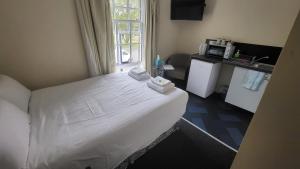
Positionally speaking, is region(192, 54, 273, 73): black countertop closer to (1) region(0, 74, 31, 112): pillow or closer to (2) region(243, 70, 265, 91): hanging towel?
(2) region(243, 70, 265, 91): hanging towel

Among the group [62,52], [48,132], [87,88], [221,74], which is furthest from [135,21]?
[48,132]

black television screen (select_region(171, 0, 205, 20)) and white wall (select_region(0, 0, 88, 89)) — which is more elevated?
black television screen (select_region(171, 0, 205, 20))

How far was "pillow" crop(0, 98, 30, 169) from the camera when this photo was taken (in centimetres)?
80

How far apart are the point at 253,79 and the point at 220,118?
801 millimetres

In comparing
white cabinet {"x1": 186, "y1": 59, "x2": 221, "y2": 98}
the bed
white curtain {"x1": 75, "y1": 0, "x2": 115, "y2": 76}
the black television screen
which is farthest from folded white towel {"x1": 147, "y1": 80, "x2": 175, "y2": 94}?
the black television screen

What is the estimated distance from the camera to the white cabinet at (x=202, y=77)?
2.65 meters

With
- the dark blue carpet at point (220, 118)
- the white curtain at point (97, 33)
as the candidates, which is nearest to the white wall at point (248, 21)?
the dark blue carpet at point (220, 118)

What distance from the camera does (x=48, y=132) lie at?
1.15 m

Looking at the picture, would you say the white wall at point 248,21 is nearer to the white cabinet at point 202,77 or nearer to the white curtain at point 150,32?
the white cabinet at point 202,77

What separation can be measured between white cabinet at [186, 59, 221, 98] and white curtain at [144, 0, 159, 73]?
889 millimetres

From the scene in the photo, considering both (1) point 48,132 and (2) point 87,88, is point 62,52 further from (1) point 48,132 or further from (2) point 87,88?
(1) point 48,132

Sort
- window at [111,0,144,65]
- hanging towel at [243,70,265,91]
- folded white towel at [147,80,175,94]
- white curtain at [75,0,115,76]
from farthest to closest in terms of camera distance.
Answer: window at [111,0,144,65] < hanging towel at [243,70,265,91] < white curtain at [75,0,115,76] < folded white towel at [147,80,175,94]

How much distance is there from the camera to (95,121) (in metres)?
1.30

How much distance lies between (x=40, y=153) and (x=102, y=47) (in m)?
1.67
